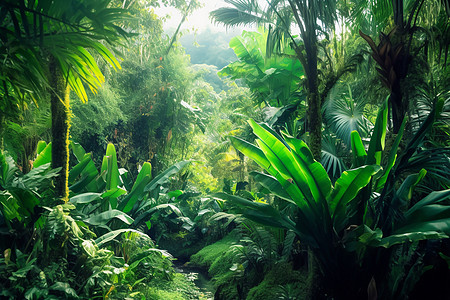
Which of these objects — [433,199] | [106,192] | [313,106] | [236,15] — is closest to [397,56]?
[313,106]

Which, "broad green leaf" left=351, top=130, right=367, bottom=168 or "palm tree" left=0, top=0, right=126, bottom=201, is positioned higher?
"palm tree" left=0, top=0, right=126, bottom=201

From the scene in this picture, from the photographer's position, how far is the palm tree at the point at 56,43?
261 cm

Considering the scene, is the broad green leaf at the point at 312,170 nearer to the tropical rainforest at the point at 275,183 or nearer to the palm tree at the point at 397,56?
the tropical rainforest at the point at 275,183

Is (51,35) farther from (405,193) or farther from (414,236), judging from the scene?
(405,193)

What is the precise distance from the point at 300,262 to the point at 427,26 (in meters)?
3.82

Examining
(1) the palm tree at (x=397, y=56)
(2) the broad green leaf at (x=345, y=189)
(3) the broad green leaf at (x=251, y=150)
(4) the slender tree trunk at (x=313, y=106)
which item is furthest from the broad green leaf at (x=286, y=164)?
(1) the palm tree at (x=397, y=56)

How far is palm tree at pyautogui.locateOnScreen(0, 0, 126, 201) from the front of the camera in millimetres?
2613

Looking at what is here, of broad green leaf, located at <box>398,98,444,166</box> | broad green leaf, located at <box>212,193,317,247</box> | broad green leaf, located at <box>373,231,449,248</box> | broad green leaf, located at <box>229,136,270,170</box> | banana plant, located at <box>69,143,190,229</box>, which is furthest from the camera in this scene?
banana plant, located at <box>69,143,190,229</box>

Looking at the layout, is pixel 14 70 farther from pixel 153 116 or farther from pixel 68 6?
pixel 153 116

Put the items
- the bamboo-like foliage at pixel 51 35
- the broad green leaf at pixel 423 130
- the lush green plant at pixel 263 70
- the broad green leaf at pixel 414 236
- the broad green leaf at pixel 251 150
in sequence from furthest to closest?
the lush green plant at pixel 263 70 → the broad green leaf at pixel 251 150 → the broad green leaf at pixel 423 130 → the broad green leaf at pixel 414 236 → the bamboo-like foliage at pixel 51 35

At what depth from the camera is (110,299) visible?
373 cm

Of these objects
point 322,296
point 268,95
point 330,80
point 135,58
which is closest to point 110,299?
point 322,296

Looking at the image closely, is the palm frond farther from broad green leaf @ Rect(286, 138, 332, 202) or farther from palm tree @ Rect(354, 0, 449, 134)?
broad green leaf @ Rect(286, 138, 332, 202)

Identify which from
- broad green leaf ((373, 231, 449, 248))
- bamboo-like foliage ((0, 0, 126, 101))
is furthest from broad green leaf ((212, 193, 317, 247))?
bamboo-like foliage ((0, 0, 126, 101))
